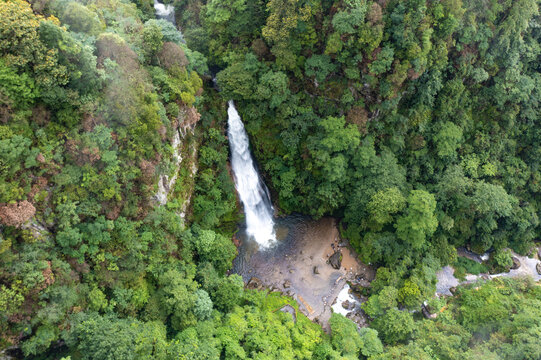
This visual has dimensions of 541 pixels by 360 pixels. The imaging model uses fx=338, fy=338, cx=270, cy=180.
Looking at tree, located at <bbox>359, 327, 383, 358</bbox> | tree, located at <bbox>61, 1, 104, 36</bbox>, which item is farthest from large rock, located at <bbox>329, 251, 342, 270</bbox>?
tree, located at <bbox>61, 1, 104, 36</bbox>

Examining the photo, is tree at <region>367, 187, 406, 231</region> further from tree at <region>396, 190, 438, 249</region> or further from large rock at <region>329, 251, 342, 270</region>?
large rock at <region>329, 251, 342, 270</region>

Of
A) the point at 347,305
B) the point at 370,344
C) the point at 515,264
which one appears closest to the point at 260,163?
the point at 347,305

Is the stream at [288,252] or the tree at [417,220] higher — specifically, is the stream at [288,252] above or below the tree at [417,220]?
below

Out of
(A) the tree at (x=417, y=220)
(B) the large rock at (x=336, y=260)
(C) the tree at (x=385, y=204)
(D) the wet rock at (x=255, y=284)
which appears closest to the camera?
(A) the tree at (x=417, y=220)

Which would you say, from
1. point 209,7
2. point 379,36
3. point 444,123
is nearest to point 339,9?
point 379,36

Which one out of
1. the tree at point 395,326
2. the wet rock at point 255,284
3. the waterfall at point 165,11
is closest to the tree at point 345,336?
the tree at point 395,326

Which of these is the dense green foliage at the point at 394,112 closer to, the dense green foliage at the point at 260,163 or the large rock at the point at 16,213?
the dense green foliage at the point at 260,163
